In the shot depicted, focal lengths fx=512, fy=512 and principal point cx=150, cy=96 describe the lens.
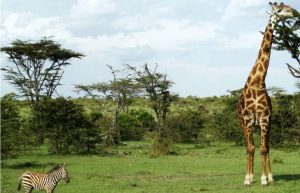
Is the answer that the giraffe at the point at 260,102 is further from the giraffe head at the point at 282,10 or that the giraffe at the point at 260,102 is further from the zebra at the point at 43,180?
the zebra at the point at 43,180

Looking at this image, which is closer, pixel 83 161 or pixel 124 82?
pixel 83 161

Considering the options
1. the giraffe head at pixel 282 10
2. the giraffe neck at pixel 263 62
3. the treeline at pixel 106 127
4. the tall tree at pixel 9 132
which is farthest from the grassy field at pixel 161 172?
the giraffe head at pixel 282 10

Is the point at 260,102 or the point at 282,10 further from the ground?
the point at 282,10

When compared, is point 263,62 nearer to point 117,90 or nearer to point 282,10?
point 282,10

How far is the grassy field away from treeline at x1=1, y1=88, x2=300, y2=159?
4.15ft

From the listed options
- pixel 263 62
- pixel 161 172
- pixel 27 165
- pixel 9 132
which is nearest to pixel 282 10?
pixel 263 62

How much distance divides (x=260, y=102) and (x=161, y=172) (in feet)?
20.9

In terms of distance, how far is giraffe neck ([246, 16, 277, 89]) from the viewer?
47.8ft

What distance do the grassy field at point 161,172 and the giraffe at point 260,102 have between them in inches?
29.5

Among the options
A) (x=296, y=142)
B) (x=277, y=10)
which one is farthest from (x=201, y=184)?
(x=296, y=142)

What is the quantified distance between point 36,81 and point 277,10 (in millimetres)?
26604

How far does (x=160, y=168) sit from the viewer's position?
814 inches

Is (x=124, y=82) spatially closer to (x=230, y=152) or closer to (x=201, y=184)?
(x=230, y=152)

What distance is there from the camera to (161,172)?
19.3 m
